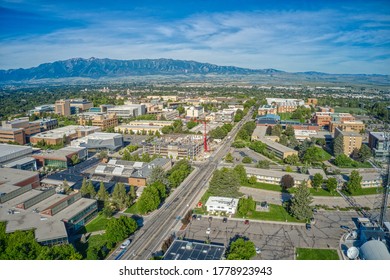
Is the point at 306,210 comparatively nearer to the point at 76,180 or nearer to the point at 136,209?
the point at 136,209

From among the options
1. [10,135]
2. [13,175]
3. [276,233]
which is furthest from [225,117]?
[276,233]

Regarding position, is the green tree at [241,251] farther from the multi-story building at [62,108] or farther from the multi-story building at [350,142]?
the multi-story building at [62,108]

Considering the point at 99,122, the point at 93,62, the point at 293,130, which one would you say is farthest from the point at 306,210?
the point at 93,62

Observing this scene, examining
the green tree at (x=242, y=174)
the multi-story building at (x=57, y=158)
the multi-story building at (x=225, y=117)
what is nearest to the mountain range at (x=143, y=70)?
the multi-story building at (x=225, y=117)

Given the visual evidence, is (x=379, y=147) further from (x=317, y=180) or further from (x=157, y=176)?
(x=157, y=176)

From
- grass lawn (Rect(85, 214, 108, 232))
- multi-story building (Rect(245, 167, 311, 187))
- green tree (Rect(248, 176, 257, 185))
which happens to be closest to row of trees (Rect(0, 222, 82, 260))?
grass lawn (Rect(85, 214, 108, 232))

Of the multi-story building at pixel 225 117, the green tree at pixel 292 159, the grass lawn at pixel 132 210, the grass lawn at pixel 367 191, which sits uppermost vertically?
the multi-story building at pixel 225 117
